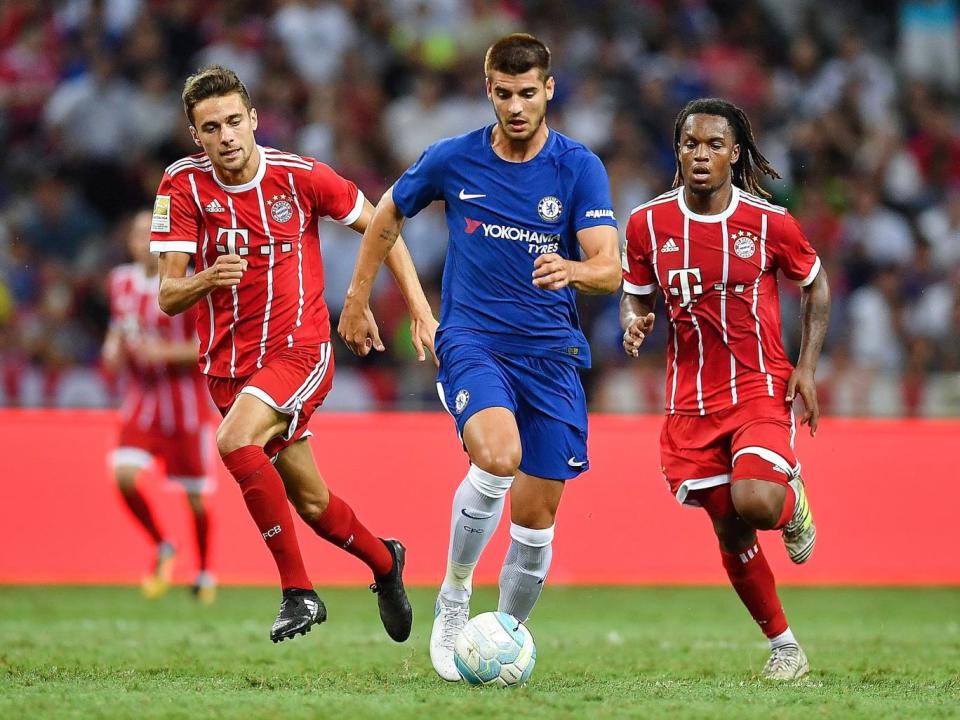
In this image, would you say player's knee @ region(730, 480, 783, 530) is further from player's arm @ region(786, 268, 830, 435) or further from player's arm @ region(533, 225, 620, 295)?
player's arm @ region(533, 225, 620, 295)

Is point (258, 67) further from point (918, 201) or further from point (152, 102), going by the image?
point (918, 201)

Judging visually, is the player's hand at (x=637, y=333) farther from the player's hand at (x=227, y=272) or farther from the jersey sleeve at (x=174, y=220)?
the jersey sleeve at (x=174, y=220)

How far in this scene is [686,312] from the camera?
6.36 m

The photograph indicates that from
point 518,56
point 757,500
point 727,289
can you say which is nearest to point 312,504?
point 757,500

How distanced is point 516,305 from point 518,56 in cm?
105

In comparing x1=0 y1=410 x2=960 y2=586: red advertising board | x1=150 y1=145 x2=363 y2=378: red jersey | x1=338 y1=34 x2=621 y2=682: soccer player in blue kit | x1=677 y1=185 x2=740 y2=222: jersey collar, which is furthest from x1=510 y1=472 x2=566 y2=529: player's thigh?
x1=0 y1=410 x2=960 y2=586: red advertising board

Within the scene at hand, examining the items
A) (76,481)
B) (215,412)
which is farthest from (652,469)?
(76,481)

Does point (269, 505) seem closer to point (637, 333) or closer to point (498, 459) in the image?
point (498, 459)

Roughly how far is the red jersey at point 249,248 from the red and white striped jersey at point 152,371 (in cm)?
398

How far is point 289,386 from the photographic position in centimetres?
631

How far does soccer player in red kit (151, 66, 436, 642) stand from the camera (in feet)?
20.1

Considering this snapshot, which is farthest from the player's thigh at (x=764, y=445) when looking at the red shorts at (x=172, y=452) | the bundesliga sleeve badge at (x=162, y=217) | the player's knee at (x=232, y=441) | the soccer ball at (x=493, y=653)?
the red shorts at (x=172, y=452)

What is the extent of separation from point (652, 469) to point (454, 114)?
4.62 meters

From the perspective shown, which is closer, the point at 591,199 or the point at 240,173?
the point at 591,199
